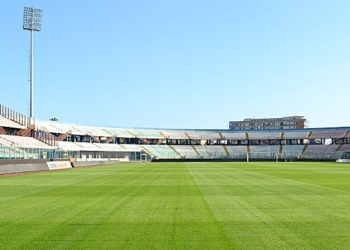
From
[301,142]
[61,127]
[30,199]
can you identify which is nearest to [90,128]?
[61,127]

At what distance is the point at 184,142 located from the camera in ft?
354

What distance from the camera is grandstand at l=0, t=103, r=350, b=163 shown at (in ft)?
255

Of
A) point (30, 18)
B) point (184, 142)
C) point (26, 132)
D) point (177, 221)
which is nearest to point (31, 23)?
point (30, 18)

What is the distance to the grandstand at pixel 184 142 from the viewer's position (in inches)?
3058

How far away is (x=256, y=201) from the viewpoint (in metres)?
13.7

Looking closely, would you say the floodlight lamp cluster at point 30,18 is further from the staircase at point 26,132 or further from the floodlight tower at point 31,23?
the staircase at point 26,132

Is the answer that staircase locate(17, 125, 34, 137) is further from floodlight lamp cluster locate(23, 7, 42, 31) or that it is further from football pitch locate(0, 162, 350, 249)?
football pitch locate(0, 162, 350, 249)

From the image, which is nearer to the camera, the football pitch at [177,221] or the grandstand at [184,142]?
the football pitch at [177,221]

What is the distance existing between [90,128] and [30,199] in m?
82.3

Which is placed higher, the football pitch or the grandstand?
the grandstand

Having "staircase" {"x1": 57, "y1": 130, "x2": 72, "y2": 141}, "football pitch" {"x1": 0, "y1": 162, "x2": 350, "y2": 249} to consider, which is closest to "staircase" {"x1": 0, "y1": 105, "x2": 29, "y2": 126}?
"staircase" {"x1": 57, "y1": 130, "x2": 72, "y2": 141}

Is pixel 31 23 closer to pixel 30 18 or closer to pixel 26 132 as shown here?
pixel 30 18

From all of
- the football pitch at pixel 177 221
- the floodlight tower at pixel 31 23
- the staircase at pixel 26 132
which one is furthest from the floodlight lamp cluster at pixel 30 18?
the football pitch at pixel 177 221

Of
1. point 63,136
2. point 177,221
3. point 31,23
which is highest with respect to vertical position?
point 31,23
